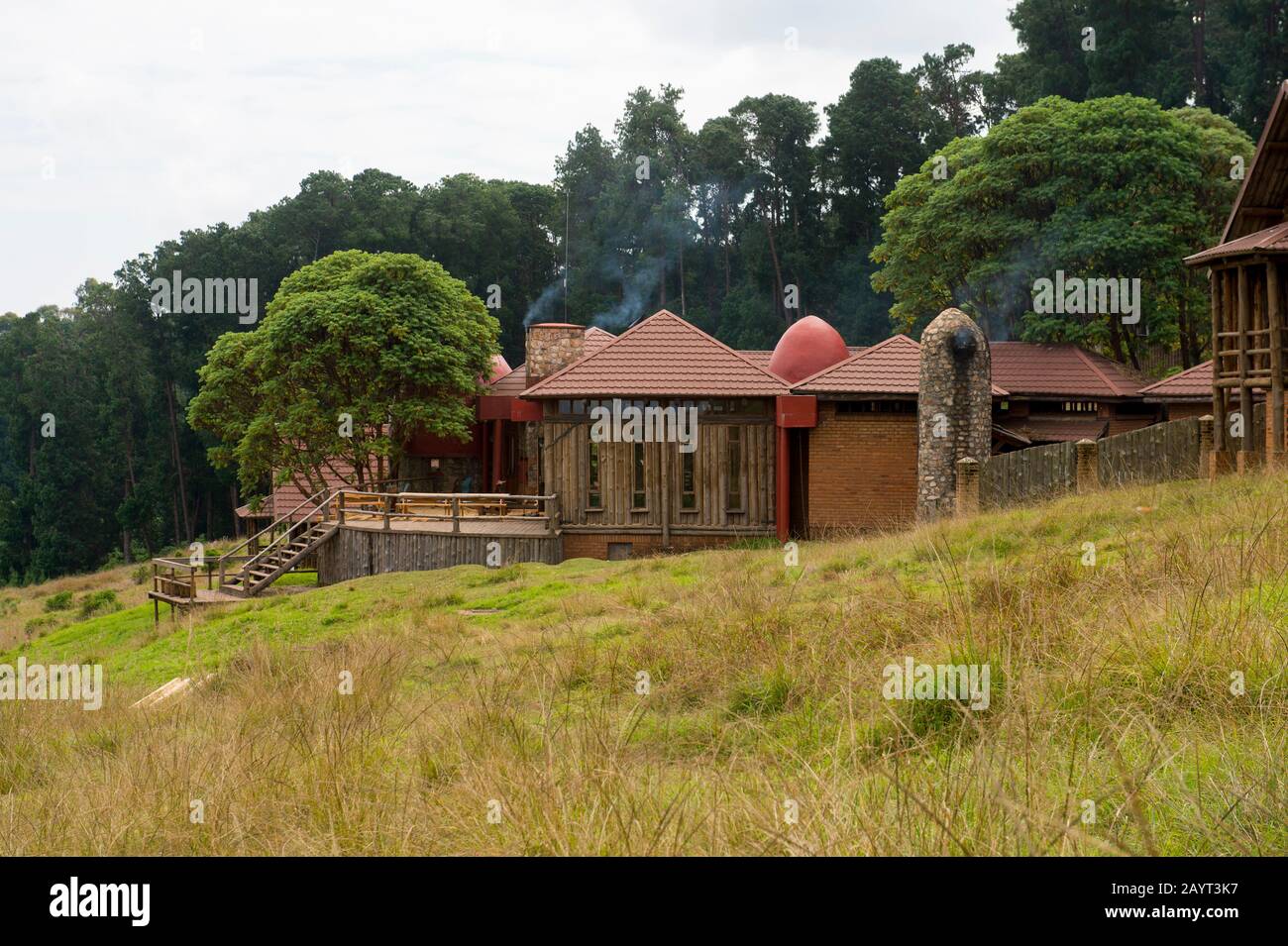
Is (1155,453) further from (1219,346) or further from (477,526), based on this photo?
(477,526)

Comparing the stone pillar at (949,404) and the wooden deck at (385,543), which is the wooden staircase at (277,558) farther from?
the stone pillar at (949,404)

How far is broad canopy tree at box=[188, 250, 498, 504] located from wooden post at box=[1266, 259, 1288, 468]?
21607 mm

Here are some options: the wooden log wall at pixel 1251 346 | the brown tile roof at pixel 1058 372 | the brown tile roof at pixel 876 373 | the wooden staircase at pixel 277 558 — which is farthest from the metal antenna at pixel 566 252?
the wooden log wall at pixel 1251 346

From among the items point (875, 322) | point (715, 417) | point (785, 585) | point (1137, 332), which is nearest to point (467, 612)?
point (785, 585)

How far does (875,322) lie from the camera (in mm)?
65125

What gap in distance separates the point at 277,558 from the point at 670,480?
10722 mm

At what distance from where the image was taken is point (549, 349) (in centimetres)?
3391

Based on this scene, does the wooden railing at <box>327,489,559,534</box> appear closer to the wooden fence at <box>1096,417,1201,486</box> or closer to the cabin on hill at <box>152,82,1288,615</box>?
the cabin on hill at <box>152,82,1288,615</box>

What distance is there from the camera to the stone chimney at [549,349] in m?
33.8

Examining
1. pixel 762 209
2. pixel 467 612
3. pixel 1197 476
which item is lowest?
pixel 467 612

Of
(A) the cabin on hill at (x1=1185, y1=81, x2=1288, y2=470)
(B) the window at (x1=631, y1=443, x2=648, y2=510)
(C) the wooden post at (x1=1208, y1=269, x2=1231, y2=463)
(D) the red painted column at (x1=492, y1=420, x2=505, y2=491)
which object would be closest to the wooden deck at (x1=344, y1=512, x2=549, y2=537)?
(B) the window at (x1=631, y1=443, x2=648, y2=510)

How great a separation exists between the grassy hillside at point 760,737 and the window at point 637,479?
1780 cm
